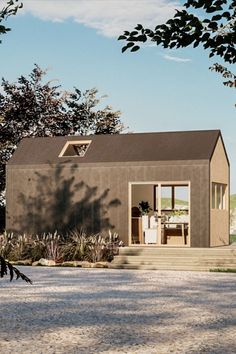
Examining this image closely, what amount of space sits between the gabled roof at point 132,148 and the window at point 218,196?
4.65 ft

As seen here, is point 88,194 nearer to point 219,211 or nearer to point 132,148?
point 132,148

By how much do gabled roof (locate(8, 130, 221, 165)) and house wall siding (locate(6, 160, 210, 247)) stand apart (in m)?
0.25

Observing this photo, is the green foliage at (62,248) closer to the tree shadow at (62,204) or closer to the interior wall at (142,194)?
the tree shadow at (62,204)

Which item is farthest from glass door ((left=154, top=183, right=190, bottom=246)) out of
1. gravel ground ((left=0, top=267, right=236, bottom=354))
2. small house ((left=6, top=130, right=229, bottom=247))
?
gravel ground ((left=0, top=267, right=236, bottom=354))

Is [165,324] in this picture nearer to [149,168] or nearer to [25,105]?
[149,168]

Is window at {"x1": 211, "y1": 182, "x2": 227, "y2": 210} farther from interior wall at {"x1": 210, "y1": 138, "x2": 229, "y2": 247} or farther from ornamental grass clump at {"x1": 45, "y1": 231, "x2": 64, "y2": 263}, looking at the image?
ornamental grass clump at {"x1": 45, "y1": 231, "x2": 64, "y2": 263}

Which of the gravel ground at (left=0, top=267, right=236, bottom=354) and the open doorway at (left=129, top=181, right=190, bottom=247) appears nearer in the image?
the gravel ground at (left=0, top=267, right=236, bottom=354)

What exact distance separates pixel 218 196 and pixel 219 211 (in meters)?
0.75

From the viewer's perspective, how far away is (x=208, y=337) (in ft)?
27.1

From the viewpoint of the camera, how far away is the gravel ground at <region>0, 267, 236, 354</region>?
7.70 meters

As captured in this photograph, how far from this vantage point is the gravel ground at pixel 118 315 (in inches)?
303

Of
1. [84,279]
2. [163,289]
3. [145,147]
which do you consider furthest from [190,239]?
[163,289]

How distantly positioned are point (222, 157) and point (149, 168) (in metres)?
3.11

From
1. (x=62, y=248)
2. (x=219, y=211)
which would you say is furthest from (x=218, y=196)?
(x=62, y=248)
